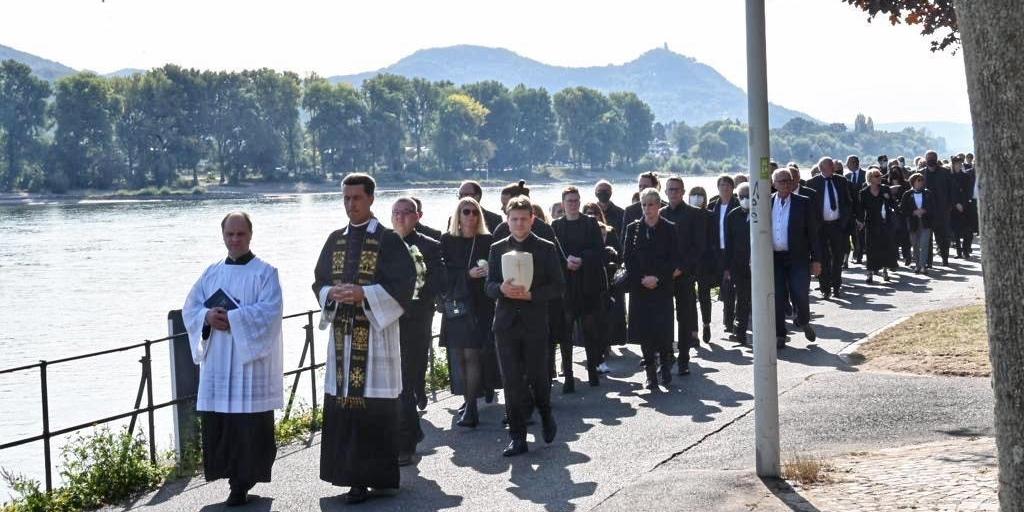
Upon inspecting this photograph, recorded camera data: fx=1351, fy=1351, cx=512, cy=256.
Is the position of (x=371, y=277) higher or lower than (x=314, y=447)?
higher

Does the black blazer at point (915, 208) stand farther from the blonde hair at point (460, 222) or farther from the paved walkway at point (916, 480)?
the paved walkway at point (916, 480)

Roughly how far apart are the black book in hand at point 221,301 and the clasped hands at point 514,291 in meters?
1.97

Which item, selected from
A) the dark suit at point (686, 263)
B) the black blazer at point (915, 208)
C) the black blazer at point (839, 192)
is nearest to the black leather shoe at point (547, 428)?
the dark suit at point (686, 263)

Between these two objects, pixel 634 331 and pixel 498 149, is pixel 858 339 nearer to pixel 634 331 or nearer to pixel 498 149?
pixel 634 331

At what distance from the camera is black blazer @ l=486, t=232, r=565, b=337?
953cm

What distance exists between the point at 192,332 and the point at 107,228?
66.3m

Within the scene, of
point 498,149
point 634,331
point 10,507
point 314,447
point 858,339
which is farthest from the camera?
point 498,149

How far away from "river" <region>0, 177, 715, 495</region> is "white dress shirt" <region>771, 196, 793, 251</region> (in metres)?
7.61

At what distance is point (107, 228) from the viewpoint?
7175 centimetres

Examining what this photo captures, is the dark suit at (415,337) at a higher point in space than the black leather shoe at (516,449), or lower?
higher

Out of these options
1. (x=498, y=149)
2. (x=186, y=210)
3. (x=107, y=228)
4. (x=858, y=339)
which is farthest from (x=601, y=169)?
(x=858, y=339)

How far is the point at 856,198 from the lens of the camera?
22.0m

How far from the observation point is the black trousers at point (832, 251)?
18156 mm

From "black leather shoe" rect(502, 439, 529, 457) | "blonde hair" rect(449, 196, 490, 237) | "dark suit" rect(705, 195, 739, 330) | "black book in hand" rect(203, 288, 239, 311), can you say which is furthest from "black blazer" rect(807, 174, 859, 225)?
"black book in hand" rect(203, 288, 239, 311)
